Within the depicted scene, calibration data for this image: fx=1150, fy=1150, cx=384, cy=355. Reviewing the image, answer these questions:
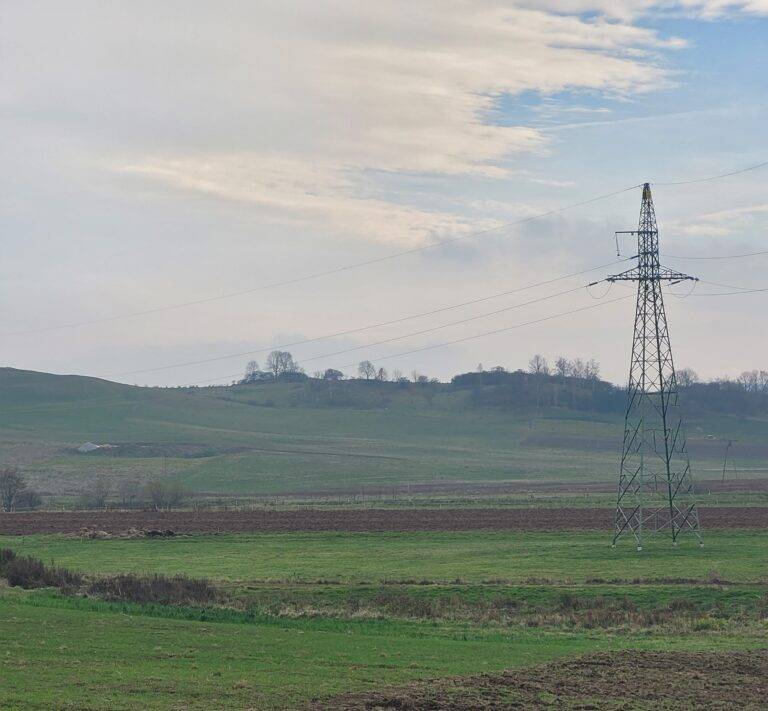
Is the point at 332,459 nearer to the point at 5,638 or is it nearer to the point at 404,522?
the point at 404,522

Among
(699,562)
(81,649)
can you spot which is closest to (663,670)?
(81,649)

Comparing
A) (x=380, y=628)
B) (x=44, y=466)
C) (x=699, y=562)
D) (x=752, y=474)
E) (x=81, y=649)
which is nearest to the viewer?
(x=81, y=649)

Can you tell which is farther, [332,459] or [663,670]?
[332,459]

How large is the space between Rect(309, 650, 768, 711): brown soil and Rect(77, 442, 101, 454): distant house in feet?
522

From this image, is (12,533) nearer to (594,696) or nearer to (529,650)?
(529,650)

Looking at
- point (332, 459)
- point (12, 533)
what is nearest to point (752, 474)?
point (332, 459)

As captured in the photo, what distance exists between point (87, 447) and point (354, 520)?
112414mm

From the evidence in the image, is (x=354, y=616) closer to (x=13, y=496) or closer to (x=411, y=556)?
(x=411, y=556)

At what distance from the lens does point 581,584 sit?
42.5 metres

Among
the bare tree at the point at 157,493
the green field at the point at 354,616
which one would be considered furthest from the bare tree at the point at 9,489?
the green field at the point at 354,616

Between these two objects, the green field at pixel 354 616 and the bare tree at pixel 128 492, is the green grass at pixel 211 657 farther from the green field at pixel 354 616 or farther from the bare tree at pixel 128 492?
the bare tree at pixel 128 492

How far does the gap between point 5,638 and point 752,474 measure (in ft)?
521

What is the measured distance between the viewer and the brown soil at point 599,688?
68.3 ft

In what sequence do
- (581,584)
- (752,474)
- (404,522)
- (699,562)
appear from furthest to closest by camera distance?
(752,474) → (404,522) → (699,562) → (581,584)
